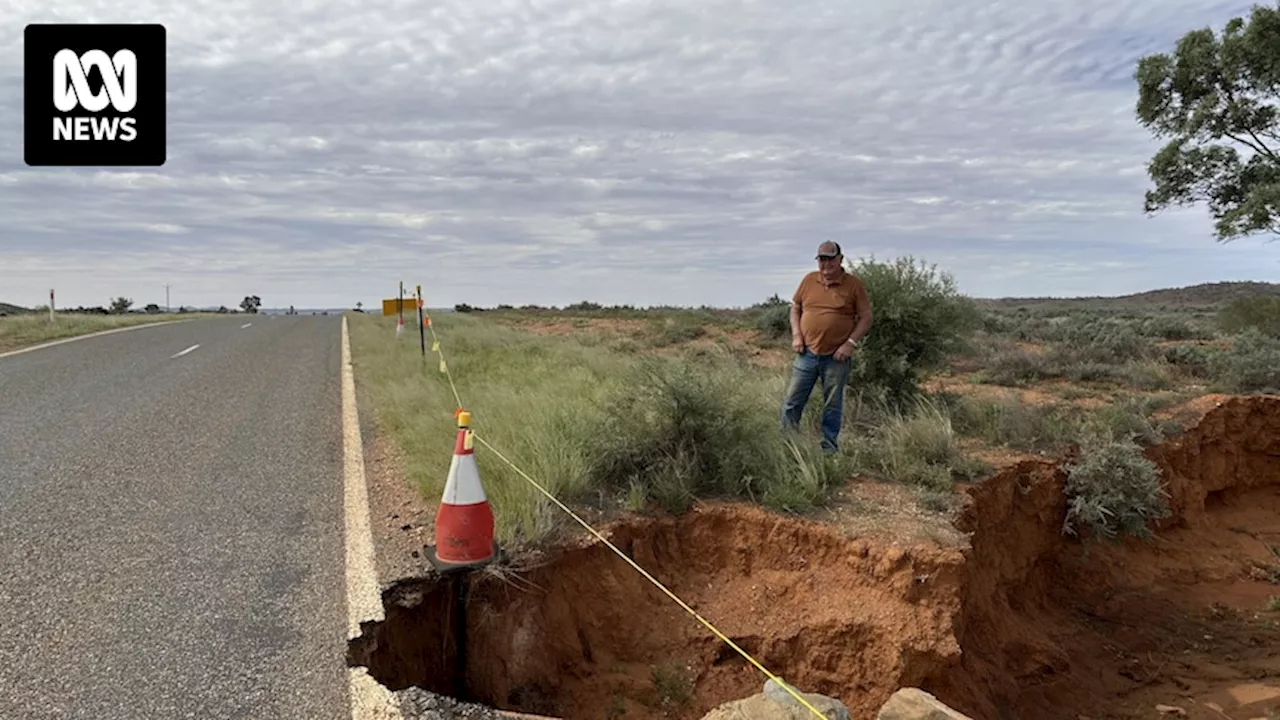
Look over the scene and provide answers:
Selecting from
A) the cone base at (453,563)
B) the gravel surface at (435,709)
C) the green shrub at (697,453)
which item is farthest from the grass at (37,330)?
the gravel surface at (435,709)

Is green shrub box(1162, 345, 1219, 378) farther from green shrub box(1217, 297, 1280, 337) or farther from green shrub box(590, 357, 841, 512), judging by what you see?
green shrub box(590, 357, 841, 512)

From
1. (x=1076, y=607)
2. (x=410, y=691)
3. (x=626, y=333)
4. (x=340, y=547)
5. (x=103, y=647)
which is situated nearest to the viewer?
(x=410, y=691)

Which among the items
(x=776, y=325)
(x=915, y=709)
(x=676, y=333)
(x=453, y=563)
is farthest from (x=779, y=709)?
(x=676, y=333)

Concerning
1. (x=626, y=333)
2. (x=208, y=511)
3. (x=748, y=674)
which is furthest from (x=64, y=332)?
(x=748, y=674)

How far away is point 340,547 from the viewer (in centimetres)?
486

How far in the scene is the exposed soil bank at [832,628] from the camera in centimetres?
451

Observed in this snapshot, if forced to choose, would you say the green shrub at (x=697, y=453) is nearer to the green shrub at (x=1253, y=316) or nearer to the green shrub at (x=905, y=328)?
the green shrub at (x=905, y=328)

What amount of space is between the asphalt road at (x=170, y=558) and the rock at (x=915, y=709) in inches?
87.7

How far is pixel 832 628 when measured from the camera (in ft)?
16.5

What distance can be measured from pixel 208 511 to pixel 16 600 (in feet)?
4.93

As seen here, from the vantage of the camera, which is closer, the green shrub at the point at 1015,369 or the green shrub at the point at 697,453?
the green shrub at the point at 697,453

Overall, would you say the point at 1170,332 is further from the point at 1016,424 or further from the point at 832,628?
the point at 832,628

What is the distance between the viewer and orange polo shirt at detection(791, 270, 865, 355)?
22.4ft

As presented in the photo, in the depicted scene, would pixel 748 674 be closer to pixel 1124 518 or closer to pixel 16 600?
pixel 16 600
